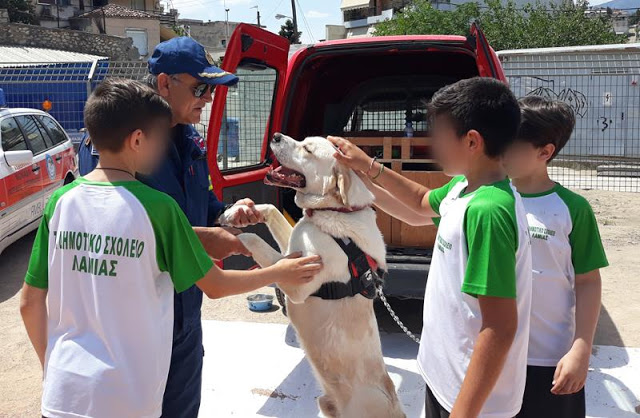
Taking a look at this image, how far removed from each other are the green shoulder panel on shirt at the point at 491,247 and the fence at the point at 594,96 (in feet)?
40.2

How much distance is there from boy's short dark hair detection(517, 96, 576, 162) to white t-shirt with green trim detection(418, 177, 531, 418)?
0.45 m

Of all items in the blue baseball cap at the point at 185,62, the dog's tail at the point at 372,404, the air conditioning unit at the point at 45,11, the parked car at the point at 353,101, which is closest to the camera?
the blue baseball cap at the point at 185,62

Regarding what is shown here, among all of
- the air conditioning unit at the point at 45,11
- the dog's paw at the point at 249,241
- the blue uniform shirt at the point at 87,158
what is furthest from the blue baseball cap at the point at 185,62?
the air conditioning unit at the point at 45,11

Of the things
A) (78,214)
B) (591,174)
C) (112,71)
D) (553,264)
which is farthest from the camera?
(591,174)

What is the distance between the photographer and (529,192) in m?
2.17

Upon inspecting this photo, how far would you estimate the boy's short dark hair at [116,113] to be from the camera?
65.9 inches

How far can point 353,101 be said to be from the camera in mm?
5930

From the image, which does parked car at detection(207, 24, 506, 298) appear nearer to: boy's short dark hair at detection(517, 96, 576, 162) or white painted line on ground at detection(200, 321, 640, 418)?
white painted line on ground at detection(200, 321, 640, 418)

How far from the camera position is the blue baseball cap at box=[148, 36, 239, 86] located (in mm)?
2342

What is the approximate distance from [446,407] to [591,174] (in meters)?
12.6

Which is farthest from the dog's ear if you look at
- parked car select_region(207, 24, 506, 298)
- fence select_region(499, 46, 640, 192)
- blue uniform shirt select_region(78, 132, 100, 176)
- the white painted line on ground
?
fence select_region(499, 46, 640, 192)

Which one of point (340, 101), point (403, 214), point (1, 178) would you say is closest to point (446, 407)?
point (403, 214)

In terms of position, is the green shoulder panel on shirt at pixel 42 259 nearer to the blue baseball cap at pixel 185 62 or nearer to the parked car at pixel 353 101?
the blue baseball cap at pixel 185 62

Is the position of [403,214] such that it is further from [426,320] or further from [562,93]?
[562,93]
